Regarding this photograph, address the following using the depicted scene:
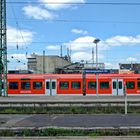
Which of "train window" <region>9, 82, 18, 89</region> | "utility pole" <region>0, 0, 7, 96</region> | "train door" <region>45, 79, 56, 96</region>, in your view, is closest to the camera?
"utility pole" <region>0, 0, 7, 96</region>

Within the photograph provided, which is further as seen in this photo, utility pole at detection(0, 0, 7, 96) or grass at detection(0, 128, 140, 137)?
utility pole at detection(0, 0, 7, 96)

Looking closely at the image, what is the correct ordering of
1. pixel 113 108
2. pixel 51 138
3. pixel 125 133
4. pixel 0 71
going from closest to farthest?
pixel 51 138, pixel 125 133, pixel 113 108, pixel 0 71

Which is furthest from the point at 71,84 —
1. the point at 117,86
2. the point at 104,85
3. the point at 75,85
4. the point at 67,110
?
the point at 67,110

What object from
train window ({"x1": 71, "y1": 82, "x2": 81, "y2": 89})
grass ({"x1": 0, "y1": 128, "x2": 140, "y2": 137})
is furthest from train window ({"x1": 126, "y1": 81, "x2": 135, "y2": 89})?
grass ({"x1": 0, "y1": 128, "x2": 140, "y2": 137})

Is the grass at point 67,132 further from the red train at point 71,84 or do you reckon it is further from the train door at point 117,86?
the train door at point 117,86

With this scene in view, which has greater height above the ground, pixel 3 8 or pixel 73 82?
pixel 3 8

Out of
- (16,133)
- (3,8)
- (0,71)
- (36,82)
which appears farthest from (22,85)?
(16,133)

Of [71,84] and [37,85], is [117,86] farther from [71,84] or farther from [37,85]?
[37,85]

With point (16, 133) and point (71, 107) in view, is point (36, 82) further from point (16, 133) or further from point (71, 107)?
point (16, 133)

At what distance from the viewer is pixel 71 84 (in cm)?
5231

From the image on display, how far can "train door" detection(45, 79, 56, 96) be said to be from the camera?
51709mm

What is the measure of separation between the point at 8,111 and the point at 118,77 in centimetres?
2481

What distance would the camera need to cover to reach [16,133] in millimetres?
15781

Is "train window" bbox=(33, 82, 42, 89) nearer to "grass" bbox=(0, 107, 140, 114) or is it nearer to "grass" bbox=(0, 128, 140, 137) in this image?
"grass" bbox=(0, 107, 140, 114)
